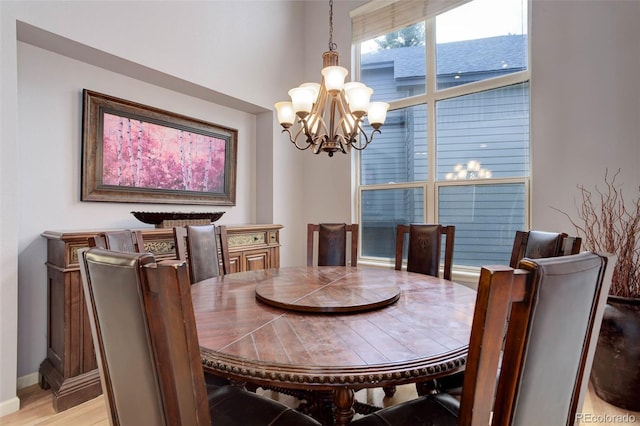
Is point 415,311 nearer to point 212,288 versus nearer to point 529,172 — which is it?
point 212,288

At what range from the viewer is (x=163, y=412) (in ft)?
2.36

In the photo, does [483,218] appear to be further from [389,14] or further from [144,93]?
[144,93]

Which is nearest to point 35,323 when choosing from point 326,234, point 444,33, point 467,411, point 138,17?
point 326,234

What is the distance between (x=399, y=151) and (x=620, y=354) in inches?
98.4

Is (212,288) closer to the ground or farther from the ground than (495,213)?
closer to the ground

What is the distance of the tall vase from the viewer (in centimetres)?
189

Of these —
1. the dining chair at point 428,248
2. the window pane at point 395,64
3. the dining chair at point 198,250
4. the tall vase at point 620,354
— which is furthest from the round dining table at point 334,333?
the window pane at point 395,64

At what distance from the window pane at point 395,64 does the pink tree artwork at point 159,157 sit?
1.92 metres

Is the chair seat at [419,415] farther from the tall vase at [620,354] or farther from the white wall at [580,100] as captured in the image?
the white wall at [580,100]

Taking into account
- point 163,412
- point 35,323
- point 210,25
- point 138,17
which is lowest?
point 35,323

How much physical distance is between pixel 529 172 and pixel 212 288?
2.75 metres

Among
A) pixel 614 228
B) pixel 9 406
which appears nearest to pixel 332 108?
→ pixel 614 228

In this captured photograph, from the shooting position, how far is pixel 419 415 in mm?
1104

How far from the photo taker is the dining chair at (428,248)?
94.7 inches
